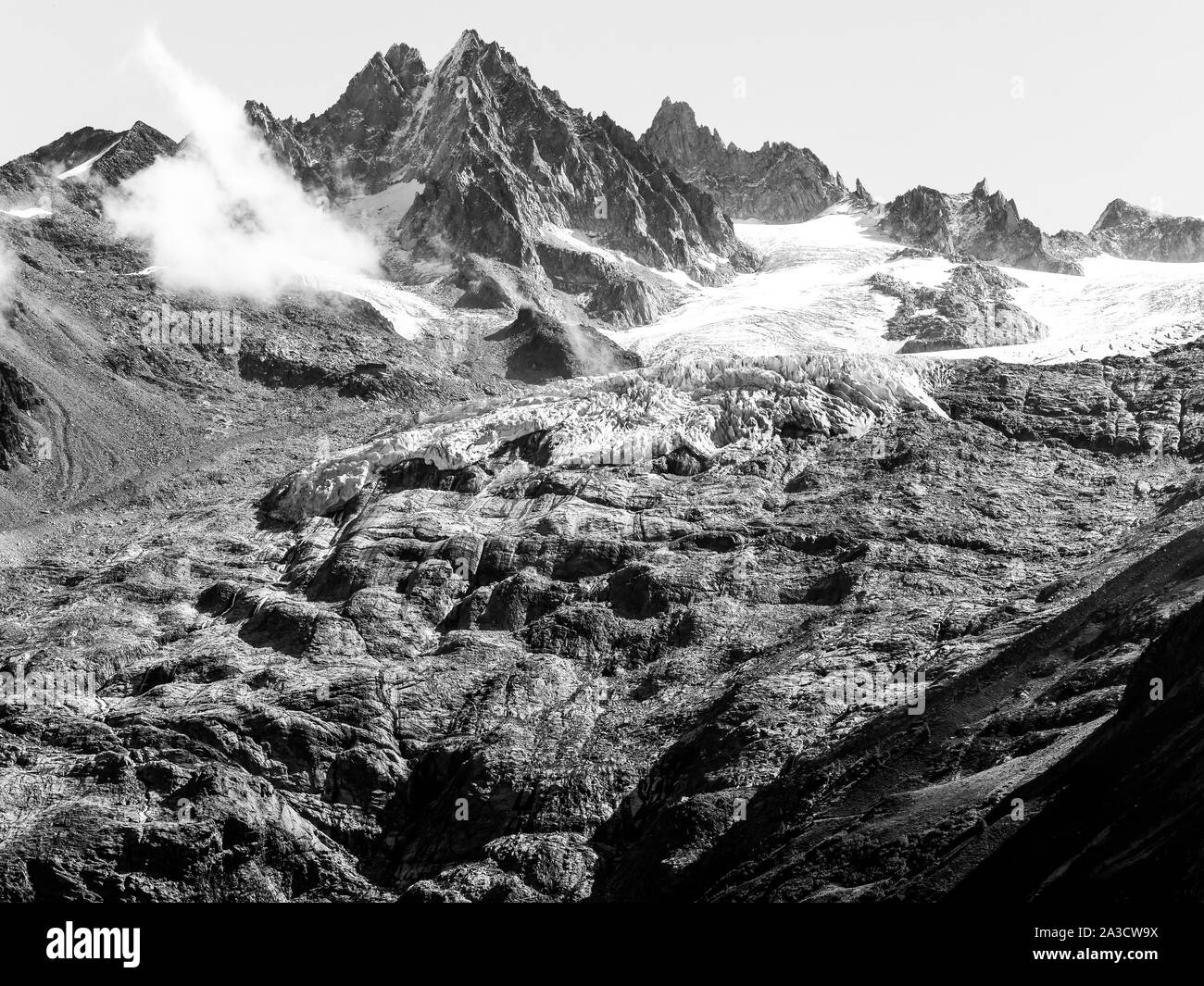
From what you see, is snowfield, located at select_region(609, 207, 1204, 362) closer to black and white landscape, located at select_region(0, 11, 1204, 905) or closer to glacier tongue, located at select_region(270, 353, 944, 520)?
black and white landscape, located at select_region(0, 11, 1204, 905)

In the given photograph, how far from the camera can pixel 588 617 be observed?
8144cm

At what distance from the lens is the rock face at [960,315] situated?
6373 inches

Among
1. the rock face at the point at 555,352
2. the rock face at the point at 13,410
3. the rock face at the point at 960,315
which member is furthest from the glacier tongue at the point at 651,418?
the rock face at the point at 960,315

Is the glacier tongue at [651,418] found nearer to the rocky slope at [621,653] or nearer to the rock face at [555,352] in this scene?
the rocky slope at [621,653]

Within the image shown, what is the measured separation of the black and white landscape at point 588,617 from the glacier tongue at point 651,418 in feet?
1.16

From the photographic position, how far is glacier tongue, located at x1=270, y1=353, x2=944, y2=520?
10288cm

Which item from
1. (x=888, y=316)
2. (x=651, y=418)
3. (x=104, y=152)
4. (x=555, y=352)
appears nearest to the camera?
(x=651, y=418)

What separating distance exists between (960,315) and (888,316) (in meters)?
8.39

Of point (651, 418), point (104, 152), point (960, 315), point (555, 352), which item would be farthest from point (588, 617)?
point (104, 152)

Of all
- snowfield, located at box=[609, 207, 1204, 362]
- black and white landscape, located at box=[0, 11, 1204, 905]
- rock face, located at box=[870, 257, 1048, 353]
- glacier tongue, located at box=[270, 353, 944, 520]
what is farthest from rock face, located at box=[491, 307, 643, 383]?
glacier tongue, located at box=[270, 353, 944, 520]

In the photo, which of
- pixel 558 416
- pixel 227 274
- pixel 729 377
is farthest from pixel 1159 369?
pixel 227 274

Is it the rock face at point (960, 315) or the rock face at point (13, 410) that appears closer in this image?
the rock face at point (13, 410)

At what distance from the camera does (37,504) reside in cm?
10606

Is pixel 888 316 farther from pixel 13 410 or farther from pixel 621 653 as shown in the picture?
pixel 621 653
